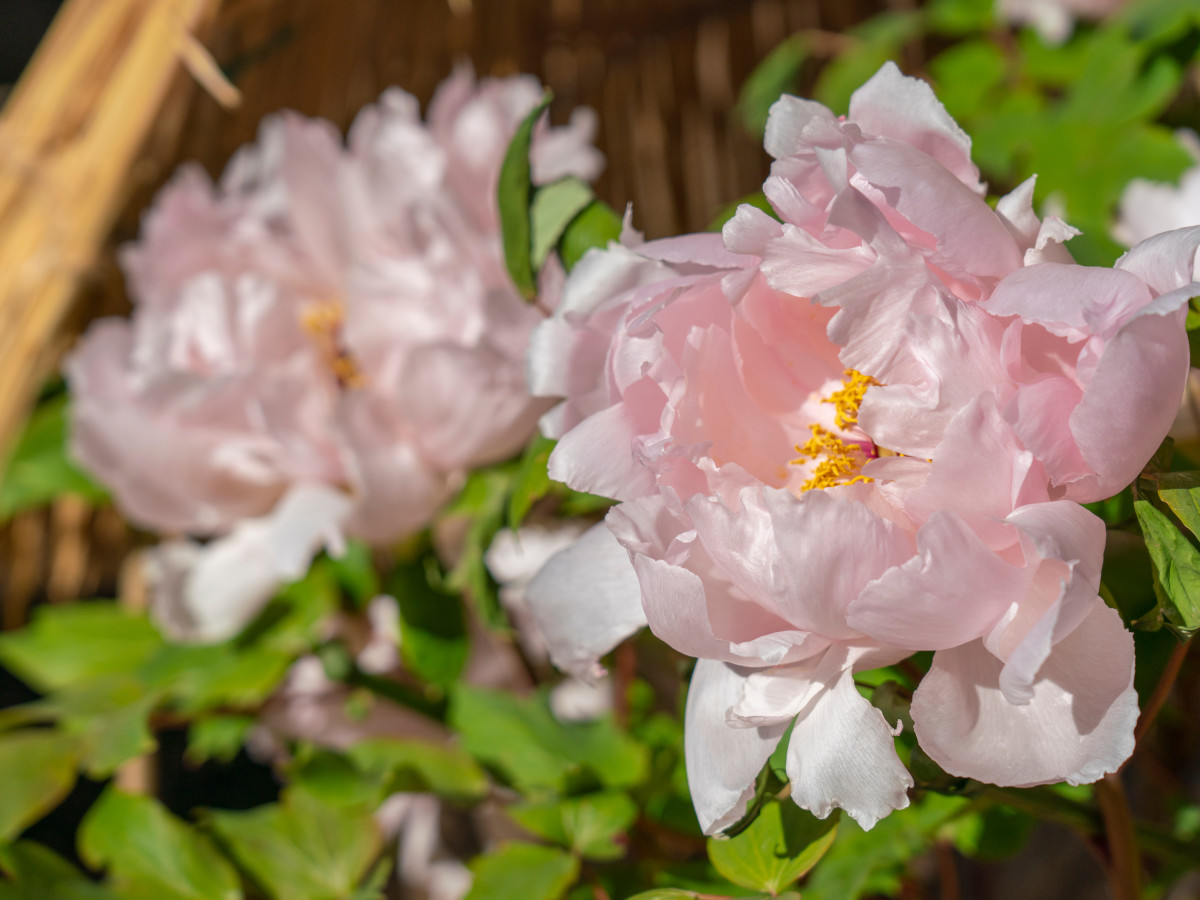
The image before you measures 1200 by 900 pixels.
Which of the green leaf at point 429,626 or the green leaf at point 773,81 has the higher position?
the green leaf at point 773,81

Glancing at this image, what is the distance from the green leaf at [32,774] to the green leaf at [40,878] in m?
0.04

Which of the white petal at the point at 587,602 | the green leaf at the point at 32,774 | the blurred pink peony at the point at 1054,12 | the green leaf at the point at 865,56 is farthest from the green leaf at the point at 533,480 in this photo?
Result: the blurred pink peony at the point at 1054,12

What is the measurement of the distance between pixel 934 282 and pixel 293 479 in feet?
0.97

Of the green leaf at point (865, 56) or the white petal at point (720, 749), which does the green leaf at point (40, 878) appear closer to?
the white petal at point (720, 749)

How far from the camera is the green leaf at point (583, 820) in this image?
0.31 meters

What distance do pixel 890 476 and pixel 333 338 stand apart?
0.30 meters

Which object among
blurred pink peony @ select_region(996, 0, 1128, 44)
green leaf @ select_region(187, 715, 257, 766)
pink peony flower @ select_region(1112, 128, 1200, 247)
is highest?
blurred pink peony @ select_region(996, 0, 1128, 44)

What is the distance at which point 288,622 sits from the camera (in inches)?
17.8

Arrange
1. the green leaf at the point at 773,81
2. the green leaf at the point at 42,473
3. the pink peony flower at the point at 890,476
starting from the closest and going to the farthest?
the pink peony flower at the point at 890,476
the green leaf at the point at 42,473
the green leaf at the point at 773,81

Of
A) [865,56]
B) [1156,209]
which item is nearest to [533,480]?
[1156,209]

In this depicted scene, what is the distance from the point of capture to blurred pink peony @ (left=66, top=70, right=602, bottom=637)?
0.37m

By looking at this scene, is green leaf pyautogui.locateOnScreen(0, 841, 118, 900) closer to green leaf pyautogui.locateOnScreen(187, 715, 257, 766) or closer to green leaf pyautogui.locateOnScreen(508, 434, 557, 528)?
green leaf pyautogui.locateOnScreen(187, 715, 257, 766)

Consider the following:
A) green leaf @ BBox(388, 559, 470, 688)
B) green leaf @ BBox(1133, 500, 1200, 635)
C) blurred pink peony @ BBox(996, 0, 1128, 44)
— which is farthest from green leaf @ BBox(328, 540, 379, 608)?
blurred pink peony @ BBox(996, 0, 1128, 44)

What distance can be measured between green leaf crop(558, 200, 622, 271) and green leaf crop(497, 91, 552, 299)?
0.01 meters
